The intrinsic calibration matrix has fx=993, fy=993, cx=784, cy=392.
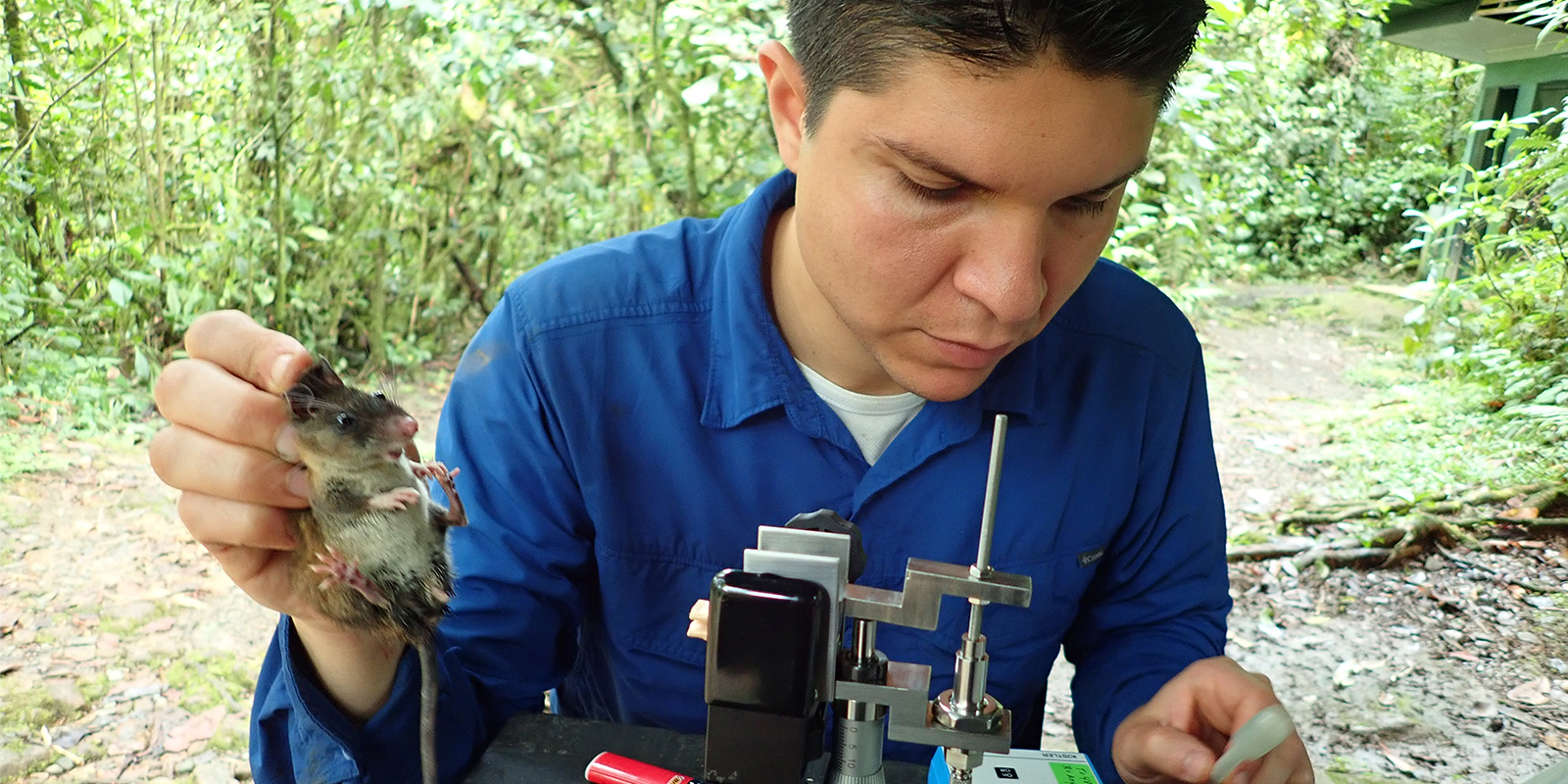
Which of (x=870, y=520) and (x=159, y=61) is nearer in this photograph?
(x=870, y=520)

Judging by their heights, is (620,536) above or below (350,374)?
below

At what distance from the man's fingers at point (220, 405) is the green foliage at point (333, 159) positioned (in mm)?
916

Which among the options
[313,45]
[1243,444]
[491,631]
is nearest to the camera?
[491,631]

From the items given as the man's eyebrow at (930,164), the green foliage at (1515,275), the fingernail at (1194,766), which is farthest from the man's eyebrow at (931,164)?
the green foliage at (1515,275)

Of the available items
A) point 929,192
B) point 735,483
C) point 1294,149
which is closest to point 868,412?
point 735,483

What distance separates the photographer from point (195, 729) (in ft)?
5.20

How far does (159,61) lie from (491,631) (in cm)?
117

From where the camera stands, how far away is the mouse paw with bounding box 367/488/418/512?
795 millimetres

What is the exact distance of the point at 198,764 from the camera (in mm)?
1556

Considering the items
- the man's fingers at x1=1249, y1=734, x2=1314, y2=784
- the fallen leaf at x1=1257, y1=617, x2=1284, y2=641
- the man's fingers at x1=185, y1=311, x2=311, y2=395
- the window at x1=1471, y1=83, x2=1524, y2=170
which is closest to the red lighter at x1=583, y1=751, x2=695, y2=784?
the man's fingers at x1=185, y1=311, x2=311, y2=395

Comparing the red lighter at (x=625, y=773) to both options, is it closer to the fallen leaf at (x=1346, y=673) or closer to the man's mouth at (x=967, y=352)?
the man's mouth at (x=967, y=352)

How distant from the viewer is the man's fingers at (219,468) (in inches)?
29.4

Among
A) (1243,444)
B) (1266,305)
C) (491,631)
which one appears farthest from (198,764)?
(1266,305)

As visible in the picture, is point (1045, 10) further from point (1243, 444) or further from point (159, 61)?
point (1243, 444)
